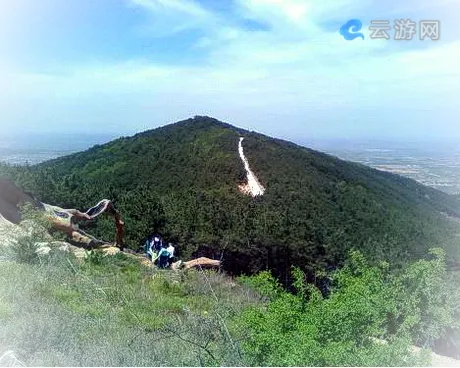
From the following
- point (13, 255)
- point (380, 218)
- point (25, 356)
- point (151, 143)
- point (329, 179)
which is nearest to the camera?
point (25, 356)

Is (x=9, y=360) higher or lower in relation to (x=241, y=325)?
higher

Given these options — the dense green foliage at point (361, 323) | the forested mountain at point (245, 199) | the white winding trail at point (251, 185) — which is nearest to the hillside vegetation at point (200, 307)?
the dense green foliage at point (361, 323)

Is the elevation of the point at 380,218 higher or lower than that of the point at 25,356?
lower

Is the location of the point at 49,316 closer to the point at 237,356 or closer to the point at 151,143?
the point at 237,356

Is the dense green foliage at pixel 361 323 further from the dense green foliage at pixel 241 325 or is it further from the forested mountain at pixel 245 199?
the forested mountain at pixel 245 199

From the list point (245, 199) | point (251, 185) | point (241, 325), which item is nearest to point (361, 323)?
point (241, 325)

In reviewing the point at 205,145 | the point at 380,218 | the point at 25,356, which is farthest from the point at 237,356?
the point at 205,145

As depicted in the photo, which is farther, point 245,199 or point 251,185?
point 251,185

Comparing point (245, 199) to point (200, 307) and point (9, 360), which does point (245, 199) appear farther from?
point (9, 360)
